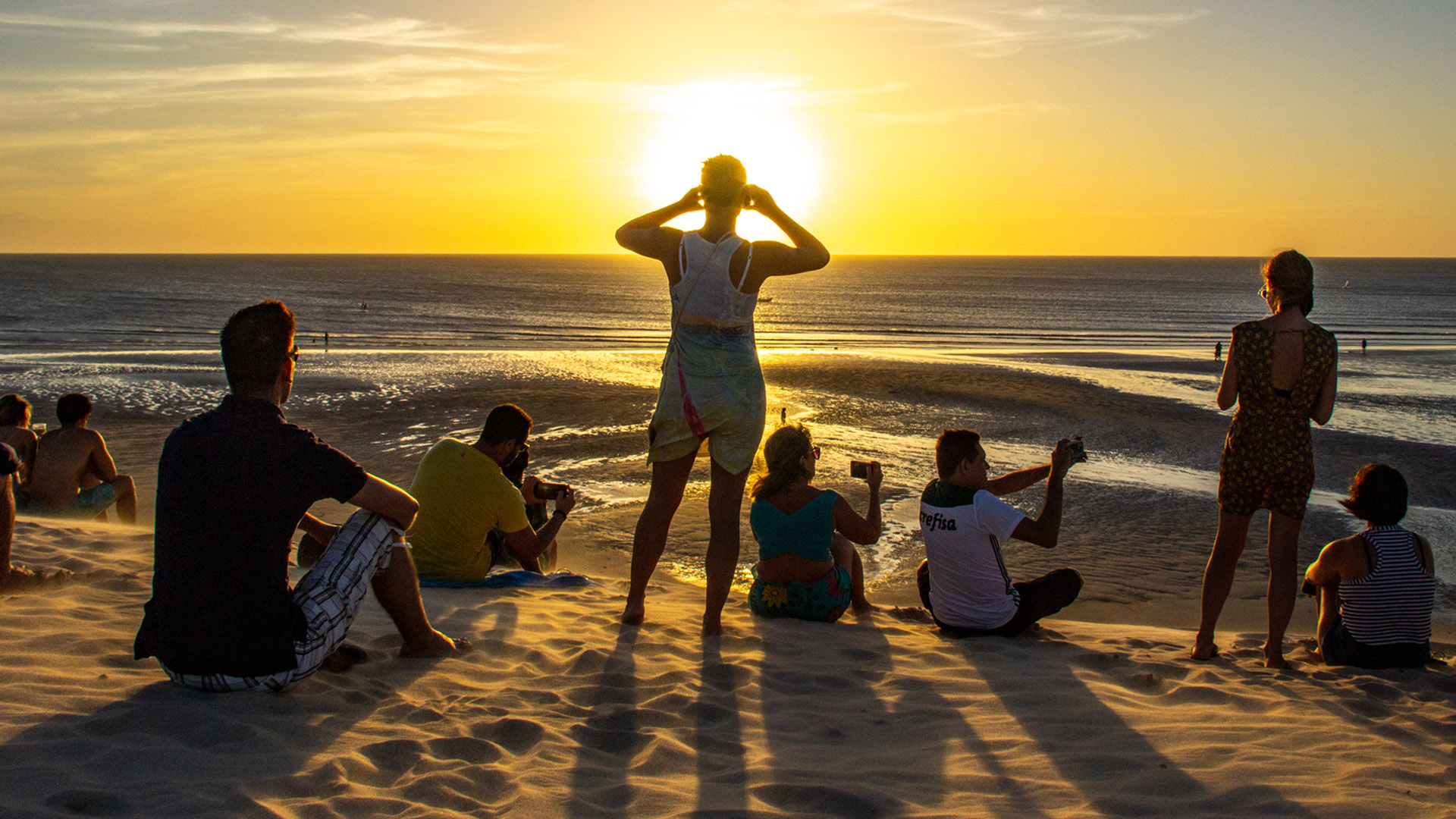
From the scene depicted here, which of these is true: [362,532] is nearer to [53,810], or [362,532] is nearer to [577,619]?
[53,810]

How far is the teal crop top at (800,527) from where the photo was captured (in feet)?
16.4

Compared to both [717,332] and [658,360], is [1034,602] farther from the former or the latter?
[658,360]

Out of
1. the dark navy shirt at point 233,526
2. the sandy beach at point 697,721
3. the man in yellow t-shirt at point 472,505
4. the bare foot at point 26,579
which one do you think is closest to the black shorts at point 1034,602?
the sandy beach at point 697,721

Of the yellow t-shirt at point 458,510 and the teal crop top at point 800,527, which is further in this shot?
the yellow t-shirt at point 458,510

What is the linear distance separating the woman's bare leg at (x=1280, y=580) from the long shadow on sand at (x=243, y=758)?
11.2 ft

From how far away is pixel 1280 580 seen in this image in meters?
4.64

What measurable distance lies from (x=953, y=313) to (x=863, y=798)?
57587mm

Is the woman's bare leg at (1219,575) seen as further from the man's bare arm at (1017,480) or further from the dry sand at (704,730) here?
the man's bare arm at (1017,480)

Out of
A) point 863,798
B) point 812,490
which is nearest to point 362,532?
point 863,798

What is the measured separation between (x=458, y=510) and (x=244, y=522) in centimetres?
213

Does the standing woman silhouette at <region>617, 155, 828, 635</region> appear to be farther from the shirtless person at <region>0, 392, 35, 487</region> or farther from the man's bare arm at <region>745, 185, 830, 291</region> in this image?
the shirtless person at <region>0, 392, 35, 487</region>

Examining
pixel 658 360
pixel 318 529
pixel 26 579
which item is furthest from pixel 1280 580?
pixel 658 360

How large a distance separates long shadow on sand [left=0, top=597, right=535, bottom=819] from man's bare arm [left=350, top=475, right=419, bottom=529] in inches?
25.4

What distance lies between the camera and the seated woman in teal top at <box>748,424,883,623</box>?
4.99 metres
